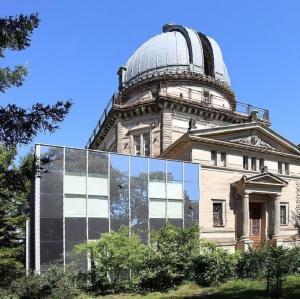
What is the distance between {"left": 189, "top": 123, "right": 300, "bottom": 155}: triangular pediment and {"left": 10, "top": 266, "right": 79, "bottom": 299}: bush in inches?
540

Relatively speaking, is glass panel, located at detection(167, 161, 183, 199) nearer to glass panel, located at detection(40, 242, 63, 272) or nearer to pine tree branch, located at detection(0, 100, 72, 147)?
glass panel, located at detection(40, 242, 63, 272)

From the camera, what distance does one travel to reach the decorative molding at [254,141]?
3225cm

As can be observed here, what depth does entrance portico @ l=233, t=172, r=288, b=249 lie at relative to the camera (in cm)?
3061

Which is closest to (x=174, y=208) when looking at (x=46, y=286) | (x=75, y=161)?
(x=75, y=161)

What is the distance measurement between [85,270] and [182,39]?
28311mm

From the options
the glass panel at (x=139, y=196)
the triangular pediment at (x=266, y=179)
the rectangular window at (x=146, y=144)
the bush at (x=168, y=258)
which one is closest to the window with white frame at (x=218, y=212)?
the triangular pediment at (x=266, y=179)

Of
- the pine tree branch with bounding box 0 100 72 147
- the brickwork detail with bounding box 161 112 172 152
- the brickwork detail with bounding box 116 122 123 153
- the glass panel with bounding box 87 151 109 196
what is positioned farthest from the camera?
the brickwork detail with bounding box 116 122 123 153

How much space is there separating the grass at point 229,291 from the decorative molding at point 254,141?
12.7 m

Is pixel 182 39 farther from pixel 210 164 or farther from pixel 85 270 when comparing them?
pixel 85 270

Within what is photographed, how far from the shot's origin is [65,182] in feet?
74.3

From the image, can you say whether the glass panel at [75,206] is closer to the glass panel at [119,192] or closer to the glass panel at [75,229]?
the glass panel at [75,229]

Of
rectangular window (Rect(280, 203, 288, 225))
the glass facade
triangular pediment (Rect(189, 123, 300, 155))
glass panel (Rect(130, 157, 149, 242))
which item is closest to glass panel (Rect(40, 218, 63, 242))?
the glass facade

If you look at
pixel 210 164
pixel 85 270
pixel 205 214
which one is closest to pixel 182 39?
pixel 210 164

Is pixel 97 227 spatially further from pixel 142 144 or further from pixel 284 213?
pixel 284 213
